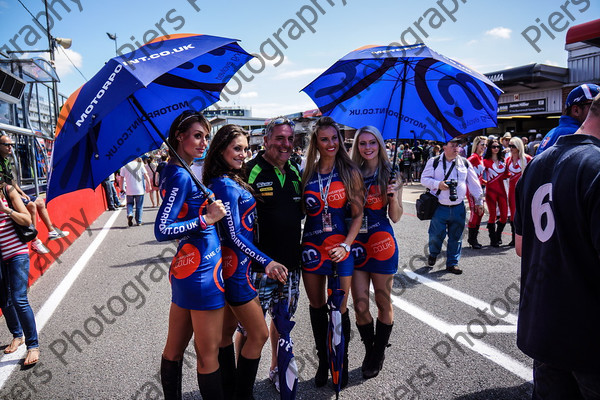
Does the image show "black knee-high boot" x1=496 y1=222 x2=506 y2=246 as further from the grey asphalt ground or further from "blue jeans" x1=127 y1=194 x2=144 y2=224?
"blue jeans" x1=127 y1=194 x2=144 y2=224

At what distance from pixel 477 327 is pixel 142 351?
10.5 ft

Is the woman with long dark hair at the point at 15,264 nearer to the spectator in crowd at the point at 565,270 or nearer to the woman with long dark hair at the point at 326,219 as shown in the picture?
the woman with long dark hair at the point at 326,219

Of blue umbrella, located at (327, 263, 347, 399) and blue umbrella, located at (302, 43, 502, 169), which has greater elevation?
blue umbrella, located at (302, 43, 502, 169)

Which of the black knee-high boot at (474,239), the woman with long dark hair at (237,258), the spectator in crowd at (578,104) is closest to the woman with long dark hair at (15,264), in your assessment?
the woman with long dark hair at (237,258)

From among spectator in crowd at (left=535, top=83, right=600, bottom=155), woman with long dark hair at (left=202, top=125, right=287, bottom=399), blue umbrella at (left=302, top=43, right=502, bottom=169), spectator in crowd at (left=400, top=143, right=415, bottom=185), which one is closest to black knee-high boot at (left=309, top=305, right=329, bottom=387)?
woman with long dark hair at (left=202, top=125, right=287, bottom=399)

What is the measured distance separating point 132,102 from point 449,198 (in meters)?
4.62

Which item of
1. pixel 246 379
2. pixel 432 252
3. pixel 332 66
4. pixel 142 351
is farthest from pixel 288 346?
pixel 432 252

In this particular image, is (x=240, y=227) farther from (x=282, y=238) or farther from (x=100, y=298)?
(x=100, y=298)

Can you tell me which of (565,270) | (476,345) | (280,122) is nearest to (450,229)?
(476,345)

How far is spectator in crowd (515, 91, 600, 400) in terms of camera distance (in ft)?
5.10

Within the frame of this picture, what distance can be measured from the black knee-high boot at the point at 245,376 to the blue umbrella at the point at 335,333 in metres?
0.55

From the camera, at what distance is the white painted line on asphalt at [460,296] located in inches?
165

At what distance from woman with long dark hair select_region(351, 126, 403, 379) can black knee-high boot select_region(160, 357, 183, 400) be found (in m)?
1.41

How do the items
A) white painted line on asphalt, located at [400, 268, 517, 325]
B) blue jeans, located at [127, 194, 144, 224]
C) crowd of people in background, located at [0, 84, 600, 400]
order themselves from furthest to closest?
blue jeans, located at [127, 194, 144, 224]
white painted line on asphalt, located at [400, 268, 517, 325]
crowd of people in background, located at [0, 84, 600, 400]
